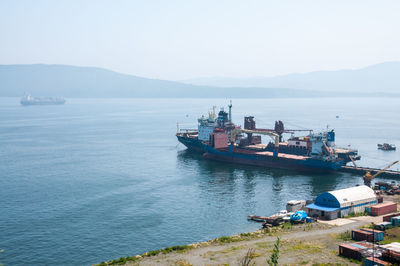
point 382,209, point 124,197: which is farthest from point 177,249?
point 382,209

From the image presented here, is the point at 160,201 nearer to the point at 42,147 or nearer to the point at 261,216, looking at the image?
the point at 261,216

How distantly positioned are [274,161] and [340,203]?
3357 cm

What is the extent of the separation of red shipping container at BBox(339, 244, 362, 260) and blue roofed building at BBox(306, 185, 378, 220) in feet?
36.2

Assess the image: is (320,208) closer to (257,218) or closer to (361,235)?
(257,218)

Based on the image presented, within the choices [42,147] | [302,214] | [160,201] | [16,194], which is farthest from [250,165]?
[42,147]

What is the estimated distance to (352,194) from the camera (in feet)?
147

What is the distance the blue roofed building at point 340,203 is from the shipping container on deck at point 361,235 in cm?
745

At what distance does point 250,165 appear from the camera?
7912 cm

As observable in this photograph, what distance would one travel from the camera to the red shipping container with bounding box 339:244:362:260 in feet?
97.5

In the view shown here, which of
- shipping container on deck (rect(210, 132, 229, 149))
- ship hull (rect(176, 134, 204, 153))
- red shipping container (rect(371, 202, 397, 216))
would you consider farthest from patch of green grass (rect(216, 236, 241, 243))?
ship hull (rect(176, 134, 204, 153))

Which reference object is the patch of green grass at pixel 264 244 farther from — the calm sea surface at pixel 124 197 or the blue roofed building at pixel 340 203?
the blue roofed building at pixel 340 203

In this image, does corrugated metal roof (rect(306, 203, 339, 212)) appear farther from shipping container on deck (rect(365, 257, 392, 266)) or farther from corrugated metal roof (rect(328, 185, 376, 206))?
shipping container on deck (rect(365, 257, 392, 266))

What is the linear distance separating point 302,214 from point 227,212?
9.64 meters

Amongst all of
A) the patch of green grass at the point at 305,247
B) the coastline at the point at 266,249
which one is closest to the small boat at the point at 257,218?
the coastline at the point at 266,249
